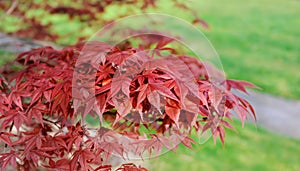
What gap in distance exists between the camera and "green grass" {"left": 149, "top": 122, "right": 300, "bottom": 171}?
3.73 m

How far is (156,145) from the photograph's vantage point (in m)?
1.70

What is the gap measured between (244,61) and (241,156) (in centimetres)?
339

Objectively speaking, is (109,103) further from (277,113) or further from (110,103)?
(277,113)

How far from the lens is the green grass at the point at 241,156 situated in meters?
3.73

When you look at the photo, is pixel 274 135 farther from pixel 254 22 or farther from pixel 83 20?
pixel 254 22

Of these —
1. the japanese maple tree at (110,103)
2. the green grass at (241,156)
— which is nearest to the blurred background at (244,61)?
the green grass at (241,156)

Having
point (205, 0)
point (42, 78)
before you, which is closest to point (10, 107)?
point (42, 78)

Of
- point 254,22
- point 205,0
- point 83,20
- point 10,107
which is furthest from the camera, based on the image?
point 205,0

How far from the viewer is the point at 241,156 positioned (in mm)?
3963

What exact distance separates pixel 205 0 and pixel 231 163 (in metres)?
8.23

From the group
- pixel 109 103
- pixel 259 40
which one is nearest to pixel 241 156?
pixel 109 103

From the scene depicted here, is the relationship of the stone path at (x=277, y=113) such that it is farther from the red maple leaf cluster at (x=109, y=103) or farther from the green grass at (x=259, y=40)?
the red maple leaf cluster at (x=109, y=103)

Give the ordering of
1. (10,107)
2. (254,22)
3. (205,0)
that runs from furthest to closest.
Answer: (205,0) < (254,22) < (10,107)

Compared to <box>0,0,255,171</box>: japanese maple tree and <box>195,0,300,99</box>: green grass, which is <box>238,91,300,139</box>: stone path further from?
<box>0,0,255,171</box>: japanese maple tree
